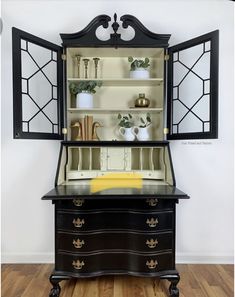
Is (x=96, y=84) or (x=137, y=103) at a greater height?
(x=96, y=84)

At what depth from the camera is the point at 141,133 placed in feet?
6.84

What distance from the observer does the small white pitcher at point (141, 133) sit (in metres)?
2.08

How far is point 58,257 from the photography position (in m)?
1.75

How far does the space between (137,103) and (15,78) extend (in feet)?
3.14

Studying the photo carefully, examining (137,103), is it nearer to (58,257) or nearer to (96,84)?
(96,84)

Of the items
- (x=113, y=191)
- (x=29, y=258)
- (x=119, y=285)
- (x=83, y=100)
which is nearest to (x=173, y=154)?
(x=113, y=191)

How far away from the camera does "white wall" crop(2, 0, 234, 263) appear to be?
88.7 inches

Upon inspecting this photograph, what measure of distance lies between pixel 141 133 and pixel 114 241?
879 mm

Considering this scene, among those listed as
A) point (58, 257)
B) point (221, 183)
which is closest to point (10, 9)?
point (58, 257)

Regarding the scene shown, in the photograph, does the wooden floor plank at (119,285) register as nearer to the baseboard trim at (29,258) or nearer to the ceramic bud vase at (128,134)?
the baseboard trim at (29,258)

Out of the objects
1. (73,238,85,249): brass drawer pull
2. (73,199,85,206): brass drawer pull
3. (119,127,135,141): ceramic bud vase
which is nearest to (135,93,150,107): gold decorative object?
(119,127,135,141): ceramic bud vase

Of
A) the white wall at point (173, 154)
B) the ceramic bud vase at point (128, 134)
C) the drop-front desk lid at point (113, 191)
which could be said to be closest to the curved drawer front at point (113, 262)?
the drop-front desk lid at point (113, 191)

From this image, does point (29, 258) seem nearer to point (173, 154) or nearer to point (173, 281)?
point (173, 281)

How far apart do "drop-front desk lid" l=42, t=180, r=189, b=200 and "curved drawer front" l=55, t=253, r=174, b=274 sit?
1.47 ft
